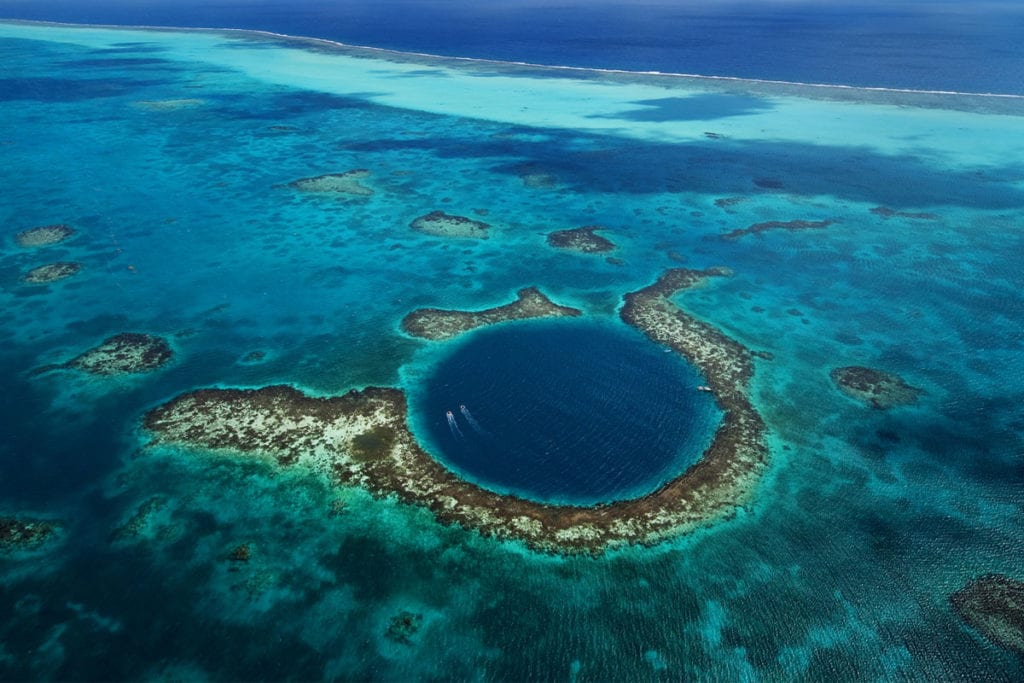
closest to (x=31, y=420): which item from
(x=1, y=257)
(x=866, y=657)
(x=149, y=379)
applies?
(x=149, y=379)

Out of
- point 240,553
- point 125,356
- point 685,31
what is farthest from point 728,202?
point 685,31

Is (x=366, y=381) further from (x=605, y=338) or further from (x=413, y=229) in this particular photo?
(x=413, y=229)

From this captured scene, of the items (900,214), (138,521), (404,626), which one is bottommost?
→ (138,521)

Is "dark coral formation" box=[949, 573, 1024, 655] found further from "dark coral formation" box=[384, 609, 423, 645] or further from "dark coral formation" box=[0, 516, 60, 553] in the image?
"dark coral formation" box=[0, 516, 60, 553]

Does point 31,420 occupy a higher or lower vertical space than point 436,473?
lower

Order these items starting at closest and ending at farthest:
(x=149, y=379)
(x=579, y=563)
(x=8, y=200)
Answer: (x=579, y=563) → (x=149, y=379) → (x=8, y=200)

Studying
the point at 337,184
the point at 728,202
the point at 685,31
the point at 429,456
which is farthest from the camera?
the point at 685,31

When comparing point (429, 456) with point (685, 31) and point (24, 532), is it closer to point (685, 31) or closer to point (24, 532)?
point (24, 532)
